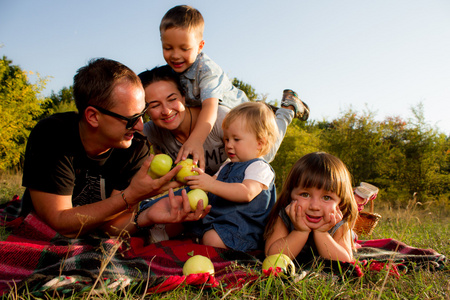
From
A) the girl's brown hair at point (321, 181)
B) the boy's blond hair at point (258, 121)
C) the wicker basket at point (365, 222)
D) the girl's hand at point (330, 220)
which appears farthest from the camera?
the wicker basket at point (365, 222)

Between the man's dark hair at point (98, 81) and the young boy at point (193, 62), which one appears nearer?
the man's dark hair at point (98, 81)

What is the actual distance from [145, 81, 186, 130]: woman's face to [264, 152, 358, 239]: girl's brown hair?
5.74ft

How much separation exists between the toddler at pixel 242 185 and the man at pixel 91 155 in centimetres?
28

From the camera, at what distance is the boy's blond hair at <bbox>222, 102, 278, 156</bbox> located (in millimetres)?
3064

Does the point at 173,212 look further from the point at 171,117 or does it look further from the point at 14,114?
the point at 14,114

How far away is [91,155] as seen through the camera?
10.7ft

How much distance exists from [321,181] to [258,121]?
0.86 meters

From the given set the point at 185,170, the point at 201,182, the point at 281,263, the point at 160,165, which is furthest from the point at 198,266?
the point at 160,165

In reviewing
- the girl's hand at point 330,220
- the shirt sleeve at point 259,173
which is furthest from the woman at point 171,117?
the girl's hand at point 330,220

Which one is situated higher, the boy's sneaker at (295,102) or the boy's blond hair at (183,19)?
the boy's blond hair at (183,19)

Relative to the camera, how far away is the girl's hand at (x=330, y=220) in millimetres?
2449

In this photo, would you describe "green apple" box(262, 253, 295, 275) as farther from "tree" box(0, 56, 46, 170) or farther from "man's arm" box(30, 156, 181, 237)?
"tree" box(0, 56, 46, 170)

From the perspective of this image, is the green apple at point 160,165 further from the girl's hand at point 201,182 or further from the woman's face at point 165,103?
the woman's face at point 165,103

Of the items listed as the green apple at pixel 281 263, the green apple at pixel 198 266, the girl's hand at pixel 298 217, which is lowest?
the green apple at pixel 198 266
